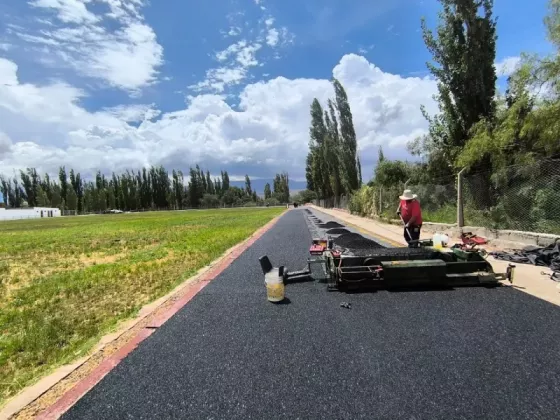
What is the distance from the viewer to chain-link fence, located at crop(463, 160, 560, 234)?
27.3 feet

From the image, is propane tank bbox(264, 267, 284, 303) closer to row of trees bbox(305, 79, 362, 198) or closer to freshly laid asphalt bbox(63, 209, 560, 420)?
freshly laid asphalt bbox(63, 209, 560, 420)

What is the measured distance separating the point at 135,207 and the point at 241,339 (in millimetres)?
123270

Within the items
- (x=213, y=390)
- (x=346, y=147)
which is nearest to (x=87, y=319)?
(x=213, y=390)

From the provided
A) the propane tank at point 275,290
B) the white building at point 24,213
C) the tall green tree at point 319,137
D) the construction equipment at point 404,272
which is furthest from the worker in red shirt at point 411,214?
the white building at point 24,213

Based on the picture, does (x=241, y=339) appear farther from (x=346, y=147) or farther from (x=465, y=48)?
(x=346, y=147)

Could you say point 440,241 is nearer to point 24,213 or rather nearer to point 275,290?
point 275,290

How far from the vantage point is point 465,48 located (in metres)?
14.2

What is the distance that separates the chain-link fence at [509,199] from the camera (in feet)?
27.5

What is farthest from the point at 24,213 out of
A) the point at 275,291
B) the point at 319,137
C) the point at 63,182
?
the point at 275,291

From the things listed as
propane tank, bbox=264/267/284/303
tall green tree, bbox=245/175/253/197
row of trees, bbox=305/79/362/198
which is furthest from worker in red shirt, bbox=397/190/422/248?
tall green tree, bbox=245/175/253/197

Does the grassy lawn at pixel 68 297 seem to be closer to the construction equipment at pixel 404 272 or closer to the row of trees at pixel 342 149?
the construction equipment at pixel 404 272

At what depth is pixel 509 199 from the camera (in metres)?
9.84

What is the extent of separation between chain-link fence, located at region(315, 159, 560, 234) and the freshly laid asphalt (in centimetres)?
445

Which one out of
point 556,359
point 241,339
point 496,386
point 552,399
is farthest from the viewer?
point 241,339
